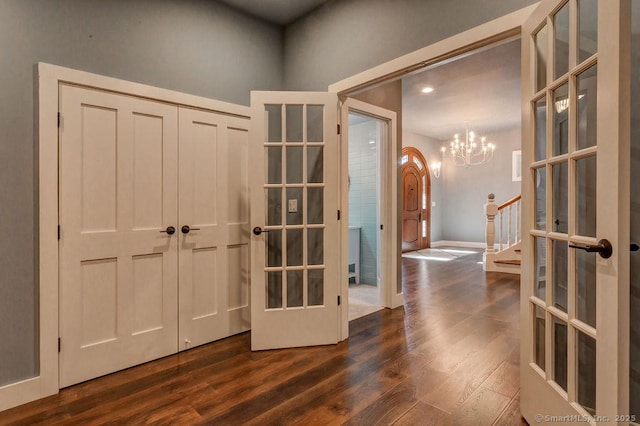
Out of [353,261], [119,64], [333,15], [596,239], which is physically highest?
[333,15]

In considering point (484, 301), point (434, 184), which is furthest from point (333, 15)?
point (434, 184)

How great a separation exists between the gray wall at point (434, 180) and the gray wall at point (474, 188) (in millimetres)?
168

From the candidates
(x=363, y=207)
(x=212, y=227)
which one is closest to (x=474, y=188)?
(x=363, y=207)

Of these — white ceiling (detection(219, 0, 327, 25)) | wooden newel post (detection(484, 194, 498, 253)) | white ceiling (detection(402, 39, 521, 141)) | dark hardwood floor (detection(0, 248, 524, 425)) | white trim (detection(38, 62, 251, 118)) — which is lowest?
dark hardwood floor (detection(0, 248, 524, 425))

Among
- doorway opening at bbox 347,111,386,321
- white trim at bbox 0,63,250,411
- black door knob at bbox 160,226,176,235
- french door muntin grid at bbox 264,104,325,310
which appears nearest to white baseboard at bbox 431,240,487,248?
doorway opening at bbox 347,111,386,321

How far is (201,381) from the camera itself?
2.09 m

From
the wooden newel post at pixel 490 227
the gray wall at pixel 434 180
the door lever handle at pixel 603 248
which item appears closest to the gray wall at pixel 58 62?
the door lever handle at pixel 603 248

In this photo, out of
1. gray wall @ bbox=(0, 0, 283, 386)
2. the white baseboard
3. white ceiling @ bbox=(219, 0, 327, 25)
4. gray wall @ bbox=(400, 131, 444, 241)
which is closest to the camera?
gray wall @ bbox=(0, 0, 283, 386)

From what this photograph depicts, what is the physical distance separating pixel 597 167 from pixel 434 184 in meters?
7.90

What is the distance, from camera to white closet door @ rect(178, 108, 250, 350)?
2.54 m

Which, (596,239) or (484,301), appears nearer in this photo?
(596,239)

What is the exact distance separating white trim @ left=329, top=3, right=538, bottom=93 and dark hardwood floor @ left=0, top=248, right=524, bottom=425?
204 cm

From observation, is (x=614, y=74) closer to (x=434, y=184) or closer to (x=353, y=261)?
(x=353, y=261)

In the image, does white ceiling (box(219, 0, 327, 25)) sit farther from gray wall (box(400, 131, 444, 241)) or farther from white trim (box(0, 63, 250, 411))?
gray wall (box(400, 131, 444, 241))
